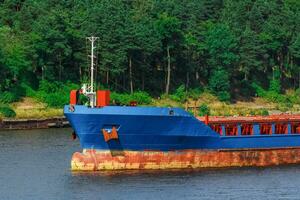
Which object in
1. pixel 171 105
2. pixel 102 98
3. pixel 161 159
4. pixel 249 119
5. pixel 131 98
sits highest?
pixel 102 98

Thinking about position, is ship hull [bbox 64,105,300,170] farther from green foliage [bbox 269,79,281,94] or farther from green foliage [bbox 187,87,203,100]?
green foliage [bbox 269,79,281,94]

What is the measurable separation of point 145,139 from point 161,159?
1.95m

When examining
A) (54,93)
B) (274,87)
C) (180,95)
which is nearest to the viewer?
(54,93)

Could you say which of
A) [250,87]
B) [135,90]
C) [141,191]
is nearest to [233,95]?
[250,87]

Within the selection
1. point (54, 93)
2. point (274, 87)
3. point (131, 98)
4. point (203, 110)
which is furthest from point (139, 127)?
point (274, 87)

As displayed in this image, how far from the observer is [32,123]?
113 metres

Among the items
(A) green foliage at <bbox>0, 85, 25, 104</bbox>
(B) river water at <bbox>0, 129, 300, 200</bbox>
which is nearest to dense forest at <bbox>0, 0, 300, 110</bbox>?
(A) green foliage at <bbox>0, 85, 25, 104</bbox>

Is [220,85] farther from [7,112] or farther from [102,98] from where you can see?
[102,98]

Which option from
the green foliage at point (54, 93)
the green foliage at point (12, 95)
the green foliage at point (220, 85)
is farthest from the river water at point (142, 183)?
the green foliage at point (220, 85)

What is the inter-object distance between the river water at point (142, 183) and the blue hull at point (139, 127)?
2.02m

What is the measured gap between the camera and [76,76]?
135500 mm

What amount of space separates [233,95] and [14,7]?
37.7 m

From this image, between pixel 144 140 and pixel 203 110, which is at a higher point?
pixel 144 140

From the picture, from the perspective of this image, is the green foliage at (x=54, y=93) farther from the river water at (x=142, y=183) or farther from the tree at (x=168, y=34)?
the river water at (x=142, y=183)
